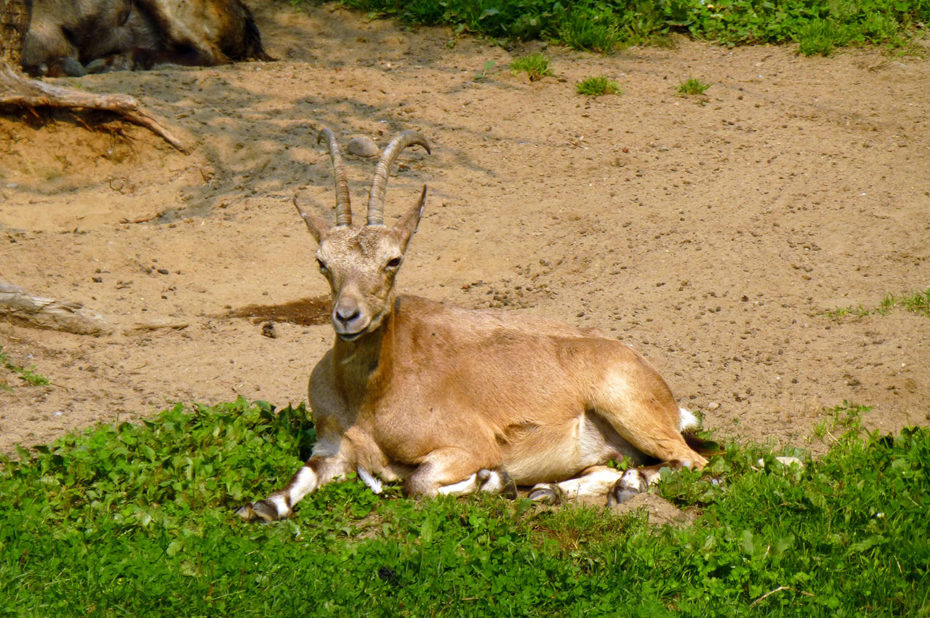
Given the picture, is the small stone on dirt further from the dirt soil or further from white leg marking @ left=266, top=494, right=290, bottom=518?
white leg marking @ left=266, top=494, right=290, bottom=518

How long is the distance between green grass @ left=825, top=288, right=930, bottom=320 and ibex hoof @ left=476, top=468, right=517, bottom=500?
3.17 metres

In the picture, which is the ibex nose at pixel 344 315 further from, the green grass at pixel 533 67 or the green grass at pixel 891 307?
the green grass at pixel 533 67

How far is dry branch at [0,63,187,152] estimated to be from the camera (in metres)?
10.9

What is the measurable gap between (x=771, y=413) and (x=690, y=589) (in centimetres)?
237

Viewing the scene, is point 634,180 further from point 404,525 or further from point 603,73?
point 404,525

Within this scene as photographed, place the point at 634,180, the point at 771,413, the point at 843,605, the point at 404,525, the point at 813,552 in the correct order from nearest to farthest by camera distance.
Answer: the point at 843,605 → the point at 813,552 → the point at 404,525 → the point at 771,413 → the point at 634,180

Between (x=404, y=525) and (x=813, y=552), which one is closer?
(x=813, y=552)

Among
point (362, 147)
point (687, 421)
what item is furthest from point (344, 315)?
point (362, 147)

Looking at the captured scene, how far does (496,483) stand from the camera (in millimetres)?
6328

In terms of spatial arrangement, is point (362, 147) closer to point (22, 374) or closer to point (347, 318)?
point (22, 374)

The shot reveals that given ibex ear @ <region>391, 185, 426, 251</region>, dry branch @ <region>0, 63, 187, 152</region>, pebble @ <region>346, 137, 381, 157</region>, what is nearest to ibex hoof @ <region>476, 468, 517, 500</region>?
ibex ear @ <region>391, 185, 426, 251</region>

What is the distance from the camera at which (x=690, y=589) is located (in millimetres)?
5023

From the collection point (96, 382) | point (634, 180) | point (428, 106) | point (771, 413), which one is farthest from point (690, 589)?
point (428, 106)

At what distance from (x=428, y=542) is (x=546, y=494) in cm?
117
